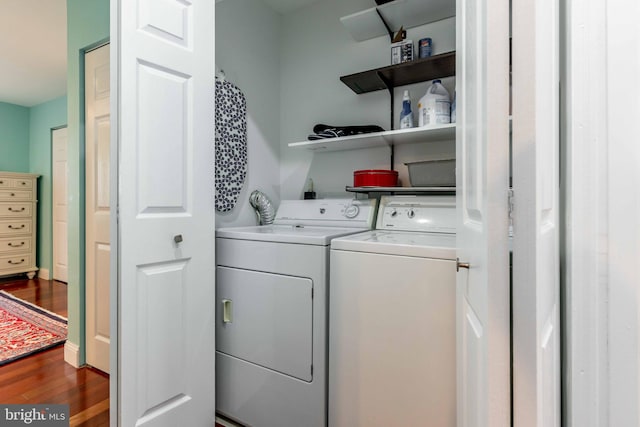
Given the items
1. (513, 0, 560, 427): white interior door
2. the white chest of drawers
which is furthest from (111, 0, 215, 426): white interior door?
the white chest of drawers

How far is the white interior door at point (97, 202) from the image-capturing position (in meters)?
1.78

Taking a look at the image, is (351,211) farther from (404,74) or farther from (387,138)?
(404,74)

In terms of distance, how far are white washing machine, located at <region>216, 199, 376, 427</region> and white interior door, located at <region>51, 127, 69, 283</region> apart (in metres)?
1.93

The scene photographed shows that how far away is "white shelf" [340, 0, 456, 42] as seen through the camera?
184 centimetres

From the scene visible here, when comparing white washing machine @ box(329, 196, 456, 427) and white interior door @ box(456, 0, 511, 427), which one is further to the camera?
white washing machine @ box(329, 196, 456, 427)

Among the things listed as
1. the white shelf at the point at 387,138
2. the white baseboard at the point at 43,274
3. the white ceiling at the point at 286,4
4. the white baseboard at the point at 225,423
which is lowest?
the white baseboard at the point at 225,423

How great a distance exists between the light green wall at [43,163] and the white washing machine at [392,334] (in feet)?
10.7

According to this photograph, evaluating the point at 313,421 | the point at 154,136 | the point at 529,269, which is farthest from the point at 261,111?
the point at 529,269

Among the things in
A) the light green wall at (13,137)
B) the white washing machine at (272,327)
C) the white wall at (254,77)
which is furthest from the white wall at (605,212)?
the light green wall at (13,137)

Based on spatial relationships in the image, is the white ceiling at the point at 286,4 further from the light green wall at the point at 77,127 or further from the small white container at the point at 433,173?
the small white container at the point at 433,173

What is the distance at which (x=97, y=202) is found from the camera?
1871 millimetres

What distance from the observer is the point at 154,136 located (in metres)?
1.36

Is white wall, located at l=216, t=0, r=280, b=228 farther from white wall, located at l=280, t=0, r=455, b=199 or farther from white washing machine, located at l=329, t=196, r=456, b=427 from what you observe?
white washing machine, located at l=329, t=196, r=456, b=427

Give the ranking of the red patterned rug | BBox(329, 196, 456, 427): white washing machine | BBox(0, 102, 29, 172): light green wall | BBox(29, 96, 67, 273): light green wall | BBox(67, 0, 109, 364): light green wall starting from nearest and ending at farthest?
1. BBox(329, 196, 456, 427): white washing machine
2. BBox(67, 0, 109, 364): light green wall
3. the red patterned rug
4. BBox(29, 96, 67, 273): light green wall
5. BBox(0, 102, 29, 172): light green wall
